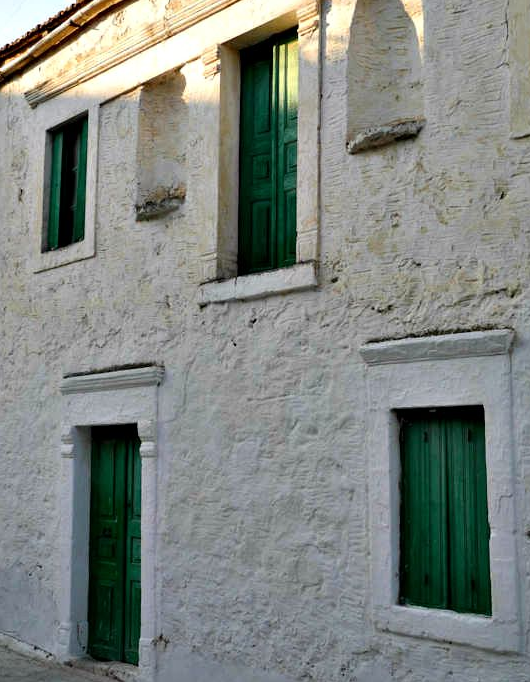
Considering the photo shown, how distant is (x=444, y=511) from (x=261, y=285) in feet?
6.44

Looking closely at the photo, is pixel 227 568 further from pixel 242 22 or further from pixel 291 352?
pixel 242 22

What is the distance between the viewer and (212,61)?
6.63 m

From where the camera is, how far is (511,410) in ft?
15.3

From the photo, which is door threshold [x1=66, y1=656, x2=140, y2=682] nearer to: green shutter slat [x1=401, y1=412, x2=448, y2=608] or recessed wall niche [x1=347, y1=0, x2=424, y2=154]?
green shutter slat [x1=401, y1=412, x2=448, y2=608]

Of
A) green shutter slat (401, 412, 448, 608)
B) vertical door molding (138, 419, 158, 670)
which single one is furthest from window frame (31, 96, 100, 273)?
green shutter slat (401, 412, 448, 608)

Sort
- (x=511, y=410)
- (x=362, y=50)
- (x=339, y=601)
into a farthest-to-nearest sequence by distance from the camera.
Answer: (x=362, y=50)
(x=339, y=601)
(x=511, y=410)

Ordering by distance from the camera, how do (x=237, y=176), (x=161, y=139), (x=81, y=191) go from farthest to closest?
(x=81, y=191) < (x=161, y=139) < (x=237, y=176)

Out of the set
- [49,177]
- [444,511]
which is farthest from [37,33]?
[444,511]

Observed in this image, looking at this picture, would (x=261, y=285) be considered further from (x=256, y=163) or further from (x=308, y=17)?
(x=308, y=17)

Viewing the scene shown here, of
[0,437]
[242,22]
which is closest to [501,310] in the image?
[242,22]

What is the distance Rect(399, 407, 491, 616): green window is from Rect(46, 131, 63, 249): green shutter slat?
4.27 m

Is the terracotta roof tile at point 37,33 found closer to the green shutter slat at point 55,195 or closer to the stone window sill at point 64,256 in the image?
the green shutter slat at point 55,195

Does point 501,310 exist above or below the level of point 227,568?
above

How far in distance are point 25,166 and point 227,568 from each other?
4.59m
